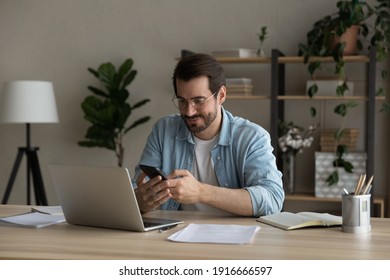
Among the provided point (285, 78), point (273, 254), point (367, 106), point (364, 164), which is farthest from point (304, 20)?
point (273, 254)

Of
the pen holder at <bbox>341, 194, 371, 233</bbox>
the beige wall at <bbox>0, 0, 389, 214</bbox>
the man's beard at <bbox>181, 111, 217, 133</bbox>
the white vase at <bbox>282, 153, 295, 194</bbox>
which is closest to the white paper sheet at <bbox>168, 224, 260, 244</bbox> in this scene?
the pen holder at <bbox>341, 194, 371, 233</bbox>

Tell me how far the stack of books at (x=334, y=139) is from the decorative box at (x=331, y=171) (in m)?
0.08

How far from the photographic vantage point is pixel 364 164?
150 inches

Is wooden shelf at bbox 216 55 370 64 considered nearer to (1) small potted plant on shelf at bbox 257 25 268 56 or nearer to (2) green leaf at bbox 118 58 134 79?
(1) small potted plant on shelf at bbox 257 25 268 56

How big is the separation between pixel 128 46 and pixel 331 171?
185 centimetres

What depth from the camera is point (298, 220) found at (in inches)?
77.5

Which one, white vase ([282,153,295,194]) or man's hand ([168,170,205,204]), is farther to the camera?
white vase ([282,153,295,194])

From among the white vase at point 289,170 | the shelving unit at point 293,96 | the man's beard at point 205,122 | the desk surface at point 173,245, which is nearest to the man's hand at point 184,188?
the desk surface at point 173,245

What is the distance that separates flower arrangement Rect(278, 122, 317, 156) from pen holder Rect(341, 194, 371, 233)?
205 cm

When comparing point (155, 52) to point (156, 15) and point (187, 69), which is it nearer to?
→ point (156, 15)

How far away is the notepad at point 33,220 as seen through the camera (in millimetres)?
2004

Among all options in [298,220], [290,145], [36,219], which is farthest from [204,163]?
[290,145]

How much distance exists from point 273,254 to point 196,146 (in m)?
1.05

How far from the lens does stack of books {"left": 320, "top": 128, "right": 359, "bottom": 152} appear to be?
3900 millimetres
